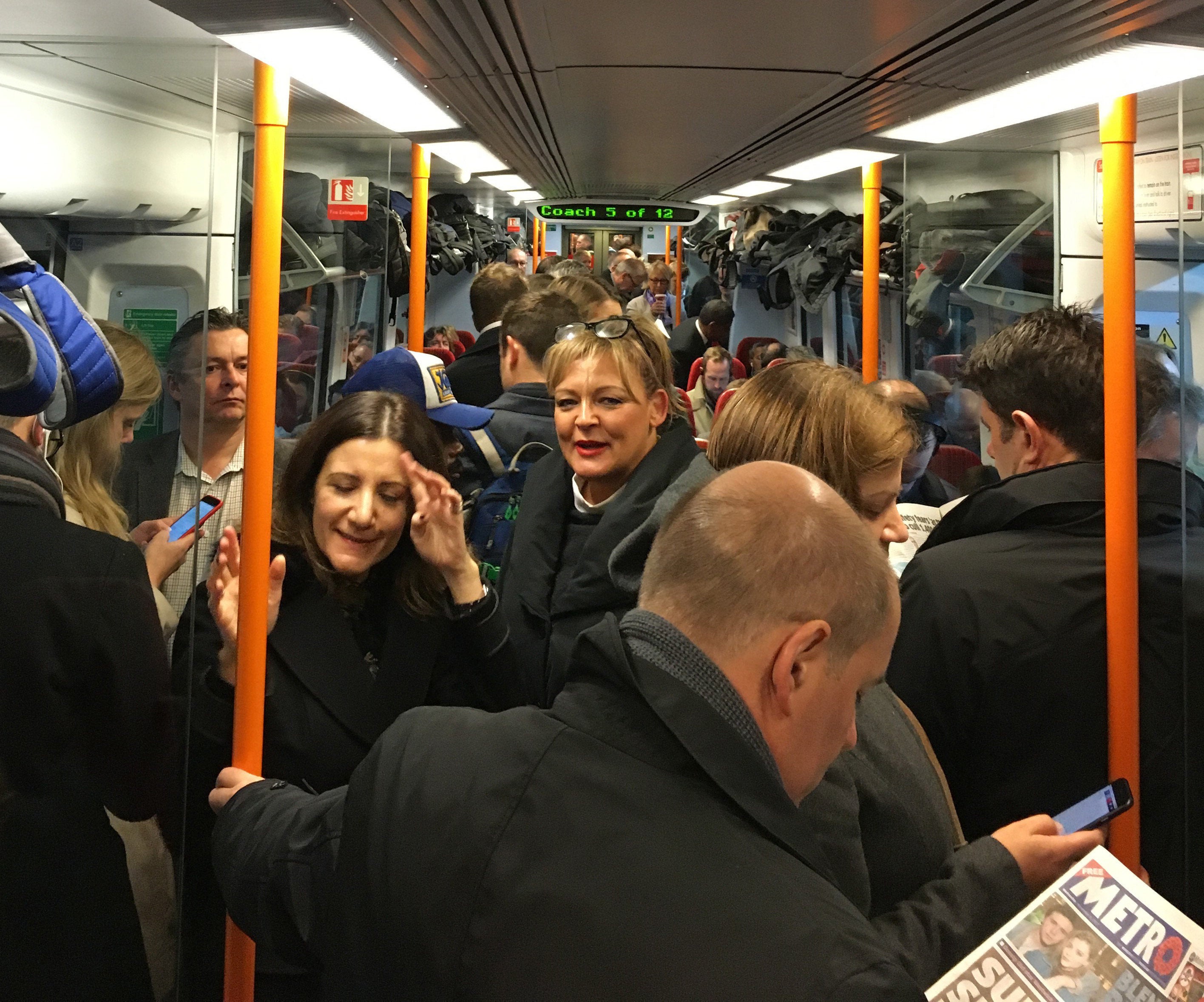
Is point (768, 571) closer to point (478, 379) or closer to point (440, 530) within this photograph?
point (440, 530)

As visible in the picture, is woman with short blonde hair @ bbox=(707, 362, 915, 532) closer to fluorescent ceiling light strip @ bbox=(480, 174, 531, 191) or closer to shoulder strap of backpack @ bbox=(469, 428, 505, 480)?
shoulder strap of backpack @ bbox=(469, 428, 505, 480)

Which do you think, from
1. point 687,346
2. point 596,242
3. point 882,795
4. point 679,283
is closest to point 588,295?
point 882,795

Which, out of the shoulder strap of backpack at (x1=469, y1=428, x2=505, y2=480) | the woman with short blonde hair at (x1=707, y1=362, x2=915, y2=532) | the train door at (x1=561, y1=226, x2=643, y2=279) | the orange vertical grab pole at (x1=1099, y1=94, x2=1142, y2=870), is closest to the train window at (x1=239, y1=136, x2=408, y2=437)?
the shoulder strap of backpack at (x1=469, y1=428, x2=505, y2=480)

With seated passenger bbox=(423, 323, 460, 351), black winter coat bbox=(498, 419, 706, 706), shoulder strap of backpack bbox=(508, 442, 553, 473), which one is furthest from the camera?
seated passenger bbox=(423, 323, 460, 351)

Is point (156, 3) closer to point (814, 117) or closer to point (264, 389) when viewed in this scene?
point (264, 389)

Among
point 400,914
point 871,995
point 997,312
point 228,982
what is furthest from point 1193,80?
point 228,982

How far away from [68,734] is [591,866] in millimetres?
1072

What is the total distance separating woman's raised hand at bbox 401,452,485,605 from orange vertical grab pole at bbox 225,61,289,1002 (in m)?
0.33

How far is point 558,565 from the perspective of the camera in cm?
282

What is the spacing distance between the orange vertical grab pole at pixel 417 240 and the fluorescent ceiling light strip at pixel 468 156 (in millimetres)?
88

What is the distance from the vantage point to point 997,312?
12.4 ft

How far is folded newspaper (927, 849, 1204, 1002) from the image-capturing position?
1.40 metres

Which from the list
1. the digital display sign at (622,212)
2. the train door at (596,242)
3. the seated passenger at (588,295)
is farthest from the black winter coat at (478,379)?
the train door at (596,242)

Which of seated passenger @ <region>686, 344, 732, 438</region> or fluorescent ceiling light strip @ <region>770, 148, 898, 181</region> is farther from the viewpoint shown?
seated passenger @ <region>686, 344, 732, 438</region>
